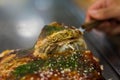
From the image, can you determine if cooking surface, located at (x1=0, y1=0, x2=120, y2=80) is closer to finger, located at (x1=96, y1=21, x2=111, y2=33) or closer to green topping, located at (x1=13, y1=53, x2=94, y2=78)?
finger, located at (x1=96, y1=21, x2=111, y2=33)

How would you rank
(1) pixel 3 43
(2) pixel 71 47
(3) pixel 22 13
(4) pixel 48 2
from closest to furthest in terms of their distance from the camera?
(2) pixel 71 47 → (1) pixel 3 43 → (3) pixel 22 13 → (4) pixel 48 2

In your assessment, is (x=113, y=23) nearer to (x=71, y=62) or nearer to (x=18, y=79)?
(x=71, y=62)

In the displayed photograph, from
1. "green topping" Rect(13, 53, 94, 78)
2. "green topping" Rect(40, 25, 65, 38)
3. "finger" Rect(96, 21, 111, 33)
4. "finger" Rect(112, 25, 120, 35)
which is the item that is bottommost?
"green topping" Rect(13, 53, 94, 78)

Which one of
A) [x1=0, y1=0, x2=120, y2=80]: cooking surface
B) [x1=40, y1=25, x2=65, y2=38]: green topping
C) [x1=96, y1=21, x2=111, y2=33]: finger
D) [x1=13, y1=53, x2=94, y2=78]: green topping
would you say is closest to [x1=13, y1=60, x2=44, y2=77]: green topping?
[x1=13, y1=53, x2=94, y2=78]: green topping

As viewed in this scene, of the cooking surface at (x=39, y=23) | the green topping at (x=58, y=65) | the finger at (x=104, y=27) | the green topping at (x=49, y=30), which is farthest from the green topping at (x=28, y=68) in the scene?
the finger at (x=104, y=27)

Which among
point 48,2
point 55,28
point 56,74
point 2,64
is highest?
point 48,2

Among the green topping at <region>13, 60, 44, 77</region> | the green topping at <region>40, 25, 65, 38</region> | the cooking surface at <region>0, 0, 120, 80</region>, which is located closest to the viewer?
the green topping at <region>13, 60, 44, 77</region>

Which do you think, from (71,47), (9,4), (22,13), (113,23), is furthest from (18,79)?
(9,4)
